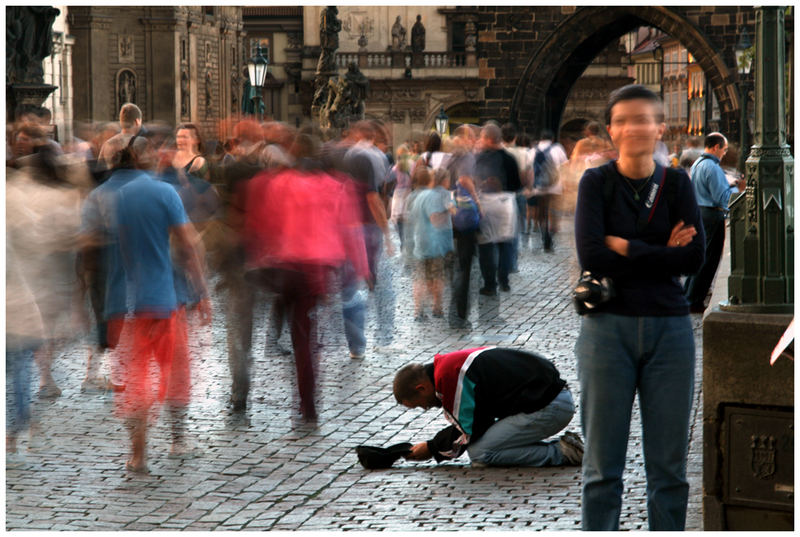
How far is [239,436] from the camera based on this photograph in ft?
24.9

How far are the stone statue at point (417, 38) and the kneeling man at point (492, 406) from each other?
64.9 meters

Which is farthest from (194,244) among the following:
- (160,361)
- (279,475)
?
(279,475)

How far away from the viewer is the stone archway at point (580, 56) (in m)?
32.4

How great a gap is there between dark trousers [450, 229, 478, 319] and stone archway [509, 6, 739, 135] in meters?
20.7

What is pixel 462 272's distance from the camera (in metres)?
12.3

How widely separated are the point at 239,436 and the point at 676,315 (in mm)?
3643

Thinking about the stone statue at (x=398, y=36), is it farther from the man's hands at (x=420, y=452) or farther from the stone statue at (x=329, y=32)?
the man's hands at (x=420, y=452)

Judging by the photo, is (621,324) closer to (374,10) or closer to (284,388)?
(284,388)

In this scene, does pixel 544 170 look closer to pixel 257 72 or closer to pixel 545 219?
pixel 545 219

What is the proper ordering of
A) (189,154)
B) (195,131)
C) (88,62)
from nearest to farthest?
(189,154), (195,131), (88,62)

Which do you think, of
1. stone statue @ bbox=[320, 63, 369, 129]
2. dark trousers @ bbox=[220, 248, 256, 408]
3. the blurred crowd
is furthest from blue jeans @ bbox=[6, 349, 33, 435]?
stone statue @ bbox=[320, 63, 369, 129]

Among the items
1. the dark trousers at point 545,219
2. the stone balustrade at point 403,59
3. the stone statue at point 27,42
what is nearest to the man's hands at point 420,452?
the dark trousers at point 545,219

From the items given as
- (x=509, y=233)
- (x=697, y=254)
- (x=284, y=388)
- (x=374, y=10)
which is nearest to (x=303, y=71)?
(x=374, y=10)

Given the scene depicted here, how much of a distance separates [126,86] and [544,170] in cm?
3354
